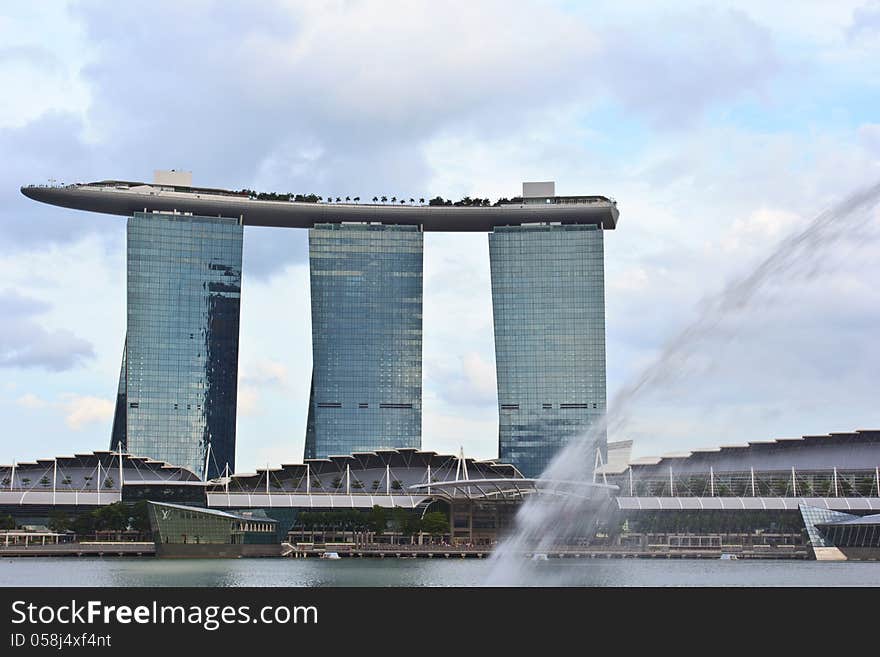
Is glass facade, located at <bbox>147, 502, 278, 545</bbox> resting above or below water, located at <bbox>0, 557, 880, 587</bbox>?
above

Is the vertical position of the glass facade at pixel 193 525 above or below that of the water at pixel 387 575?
above

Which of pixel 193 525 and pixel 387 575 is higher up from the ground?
pixel 193 525

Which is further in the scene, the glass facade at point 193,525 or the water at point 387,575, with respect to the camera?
the glass facade at point 193,525

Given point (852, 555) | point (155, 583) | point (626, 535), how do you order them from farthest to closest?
point (626, 535) → point (852, 555) → point (155, 583)

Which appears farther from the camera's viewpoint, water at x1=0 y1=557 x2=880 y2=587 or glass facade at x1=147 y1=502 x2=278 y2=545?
glass facade at x1=147 y1=502 x2=278 y2=545

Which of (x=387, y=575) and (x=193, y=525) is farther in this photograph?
(x=193, y=525)
